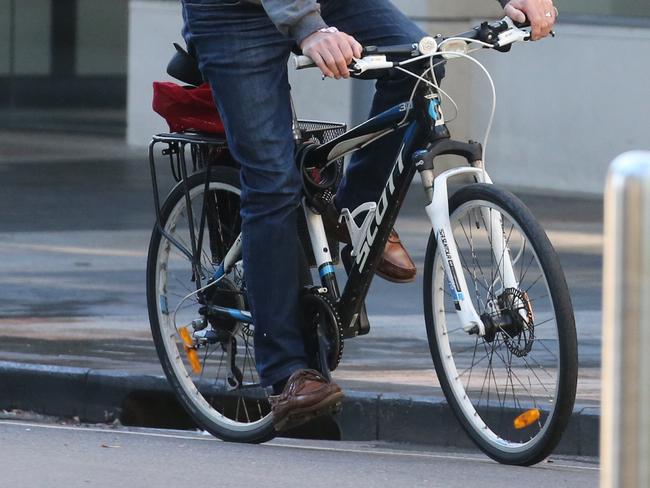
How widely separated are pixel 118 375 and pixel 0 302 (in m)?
1.63

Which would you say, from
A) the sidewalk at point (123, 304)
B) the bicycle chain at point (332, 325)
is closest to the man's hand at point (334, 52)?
the bicycle chain at point (332, 325)

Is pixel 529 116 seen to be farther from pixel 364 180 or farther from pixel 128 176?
pixel 364 180

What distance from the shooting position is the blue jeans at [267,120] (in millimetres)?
4621

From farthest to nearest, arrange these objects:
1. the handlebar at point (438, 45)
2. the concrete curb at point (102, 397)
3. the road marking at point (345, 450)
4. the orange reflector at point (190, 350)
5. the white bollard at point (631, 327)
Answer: the concrete curb at point (102, 397)
the orange reflector at point (190, 350)
the road marking at point (345, 450)
the handlebar at point (438, 45)
the white bollard at point (631, 327)

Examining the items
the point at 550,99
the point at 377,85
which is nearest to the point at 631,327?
the point at 377,85

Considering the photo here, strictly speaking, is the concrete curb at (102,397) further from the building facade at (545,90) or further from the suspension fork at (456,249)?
the building facade at (545,90)

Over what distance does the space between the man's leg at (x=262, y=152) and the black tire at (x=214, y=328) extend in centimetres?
28

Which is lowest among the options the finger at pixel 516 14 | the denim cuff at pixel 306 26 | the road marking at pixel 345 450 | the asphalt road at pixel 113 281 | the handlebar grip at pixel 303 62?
the asphalt road at pixel 113 281

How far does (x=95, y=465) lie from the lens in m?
4.55

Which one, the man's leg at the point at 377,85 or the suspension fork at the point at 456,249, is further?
the man's leg at the point at 377,85

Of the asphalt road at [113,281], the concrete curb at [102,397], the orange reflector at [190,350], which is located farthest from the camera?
the asphalt road at [113,281]

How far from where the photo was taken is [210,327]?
5289 millimetres

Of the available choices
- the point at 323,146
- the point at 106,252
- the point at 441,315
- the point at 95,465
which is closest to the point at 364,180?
the point at 323,146

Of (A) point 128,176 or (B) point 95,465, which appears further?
(A) point 128,176
